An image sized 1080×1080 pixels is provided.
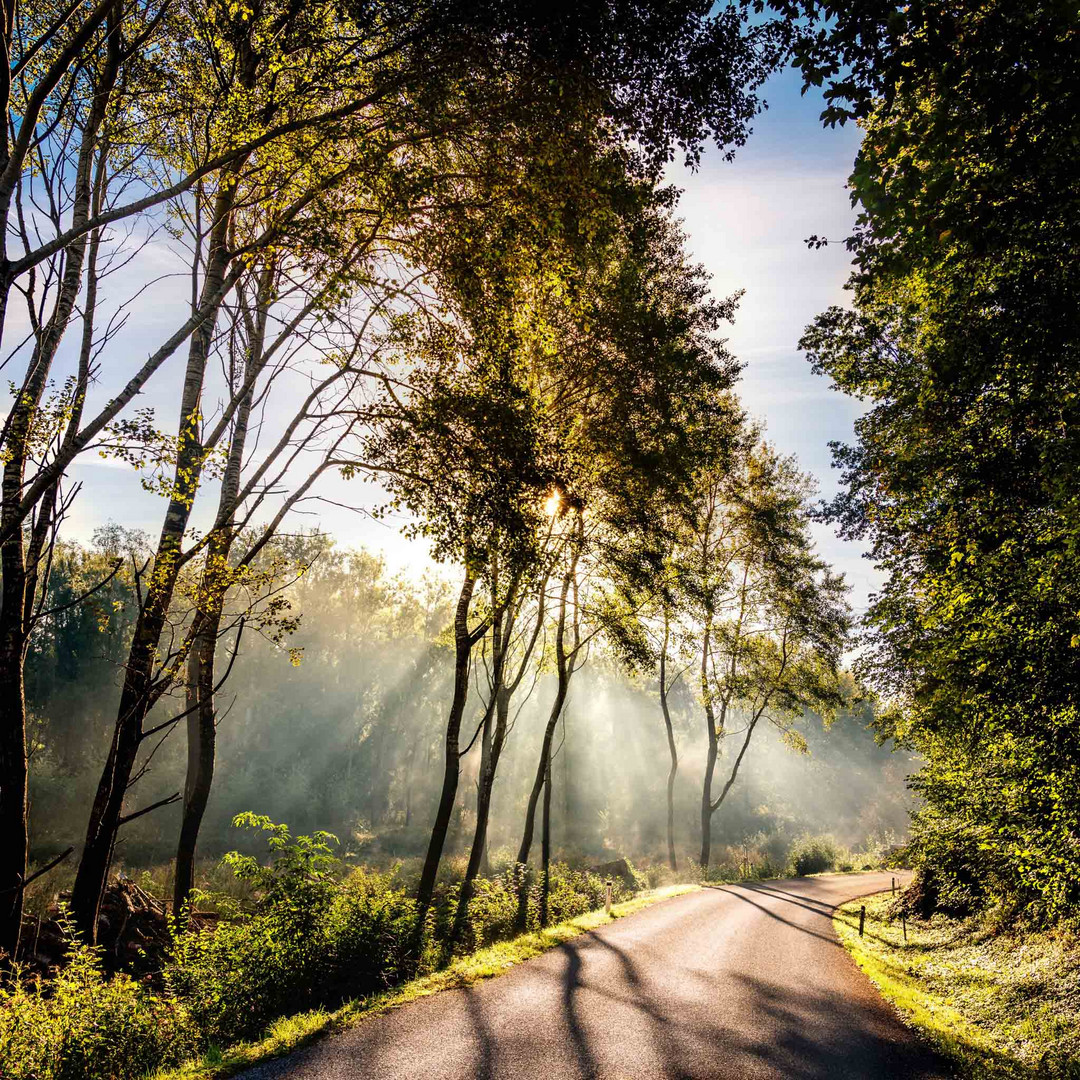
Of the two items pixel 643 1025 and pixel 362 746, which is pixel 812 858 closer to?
pixel 643 1025

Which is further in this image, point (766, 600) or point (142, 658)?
point (766, 600)

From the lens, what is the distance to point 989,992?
8.83m

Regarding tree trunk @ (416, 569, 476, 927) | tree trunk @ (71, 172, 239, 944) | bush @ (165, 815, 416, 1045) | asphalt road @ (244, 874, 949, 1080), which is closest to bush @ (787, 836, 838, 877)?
asphalt road @ (244, 874, 949, 1080)

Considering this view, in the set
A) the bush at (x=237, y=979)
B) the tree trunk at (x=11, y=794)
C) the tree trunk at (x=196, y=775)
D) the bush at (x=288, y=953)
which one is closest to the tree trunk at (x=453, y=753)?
the bush at (x=237, y=979)

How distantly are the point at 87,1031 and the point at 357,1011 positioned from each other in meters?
2.63

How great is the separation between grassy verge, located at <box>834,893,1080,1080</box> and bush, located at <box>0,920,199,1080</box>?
27.4 ft

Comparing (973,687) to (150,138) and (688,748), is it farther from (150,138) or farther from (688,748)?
(688,748)

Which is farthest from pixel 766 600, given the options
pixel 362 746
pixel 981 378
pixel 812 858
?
pixel 362 746

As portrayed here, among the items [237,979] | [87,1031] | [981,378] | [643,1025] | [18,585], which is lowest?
[643,1025]

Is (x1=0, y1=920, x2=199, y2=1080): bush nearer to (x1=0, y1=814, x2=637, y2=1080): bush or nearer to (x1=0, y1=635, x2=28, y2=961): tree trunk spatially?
(x1=0, y1=814, x2=637, y2=1080): bush

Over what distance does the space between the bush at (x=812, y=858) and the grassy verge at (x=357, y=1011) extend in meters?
25.9

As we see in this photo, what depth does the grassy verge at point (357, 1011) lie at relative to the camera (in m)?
5.27

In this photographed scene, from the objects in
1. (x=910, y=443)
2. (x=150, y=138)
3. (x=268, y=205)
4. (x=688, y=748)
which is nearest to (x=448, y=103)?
(x=268, y=205)

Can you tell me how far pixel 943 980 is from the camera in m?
10.1
